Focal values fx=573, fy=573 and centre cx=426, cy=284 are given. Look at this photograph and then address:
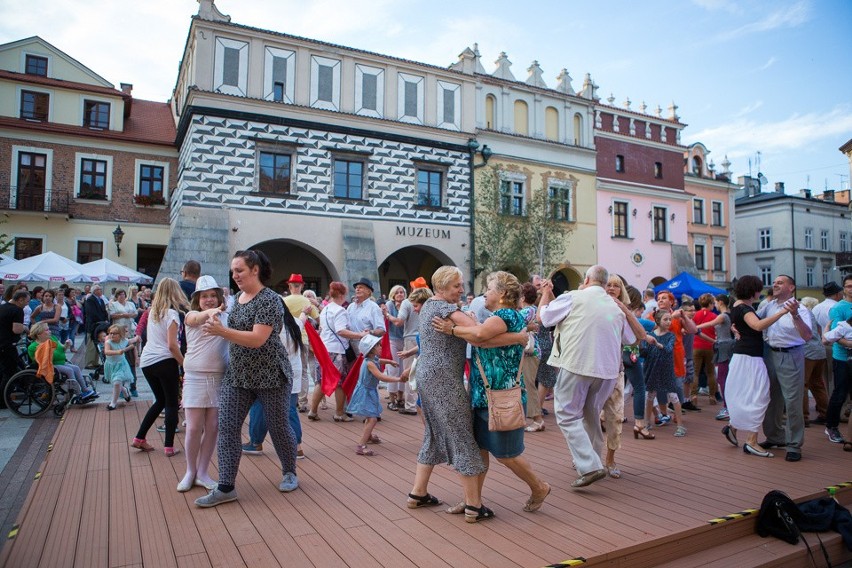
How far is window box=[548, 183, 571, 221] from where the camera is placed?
2430 cm

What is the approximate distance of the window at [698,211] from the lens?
110 feet

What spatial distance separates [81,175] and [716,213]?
33168mm

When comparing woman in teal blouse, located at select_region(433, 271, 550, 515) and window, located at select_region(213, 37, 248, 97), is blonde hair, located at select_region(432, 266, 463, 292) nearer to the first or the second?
woman in teal blouse, located at select_region(433, 271, 550, 515)

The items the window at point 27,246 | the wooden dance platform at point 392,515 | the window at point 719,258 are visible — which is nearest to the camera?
the wooden dance platform at point 392,515

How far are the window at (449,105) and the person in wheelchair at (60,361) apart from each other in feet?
55.5

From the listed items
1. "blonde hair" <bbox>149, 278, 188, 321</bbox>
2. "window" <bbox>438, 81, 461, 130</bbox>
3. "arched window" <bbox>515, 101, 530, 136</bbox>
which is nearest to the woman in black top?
"blonde hair" <bbox>149, 278, 188, 321</bbox>

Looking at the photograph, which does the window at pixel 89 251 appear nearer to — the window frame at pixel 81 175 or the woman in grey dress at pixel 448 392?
the window frame at pixel 81 175

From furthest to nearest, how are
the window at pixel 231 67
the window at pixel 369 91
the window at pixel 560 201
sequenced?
the window at pixel 560 201, the window at pixel 369 91, the window at pixel 231 67

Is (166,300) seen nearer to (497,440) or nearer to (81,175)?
(497,440)

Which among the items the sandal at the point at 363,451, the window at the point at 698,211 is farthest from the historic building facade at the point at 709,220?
the sandal at the point at 363,451

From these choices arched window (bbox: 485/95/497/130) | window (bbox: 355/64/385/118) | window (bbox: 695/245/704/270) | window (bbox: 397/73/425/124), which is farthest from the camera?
window (bbox: 695/245/704/270)

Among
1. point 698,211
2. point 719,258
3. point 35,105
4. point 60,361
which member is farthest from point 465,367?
point 719,258

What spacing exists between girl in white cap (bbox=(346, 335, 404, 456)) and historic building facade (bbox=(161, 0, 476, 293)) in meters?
12.6

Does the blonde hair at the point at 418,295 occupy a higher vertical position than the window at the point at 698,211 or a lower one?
lower
